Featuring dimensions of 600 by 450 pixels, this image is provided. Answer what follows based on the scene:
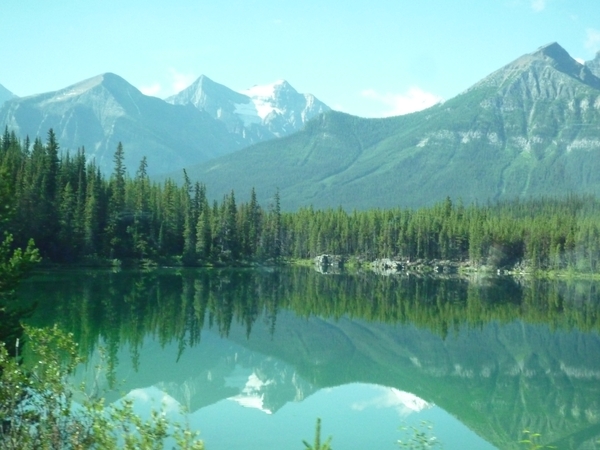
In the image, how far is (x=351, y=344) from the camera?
139 feet

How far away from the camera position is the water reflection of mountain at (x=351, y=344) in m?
28.4

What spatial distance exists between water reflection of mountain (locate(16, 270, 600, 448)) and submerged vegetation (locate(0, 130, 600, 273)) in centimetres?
1426

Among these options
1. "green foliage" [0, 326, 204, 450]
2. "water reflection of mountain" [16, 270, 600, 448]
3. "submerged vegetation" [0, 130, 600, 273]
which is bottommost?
"water reflection of mountain" [16, 270, 600, 448]

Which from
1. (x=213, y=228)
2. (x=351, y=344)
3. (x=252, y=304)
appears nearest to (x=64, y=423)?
(x=351, y=344)

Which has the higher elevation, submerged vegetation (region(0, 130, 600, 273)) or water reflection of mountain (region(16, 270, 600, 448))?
submerged vegetation (region(0, 130, 600, 273))

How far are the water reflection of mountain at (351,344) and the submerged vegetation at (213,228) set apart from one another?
14.3m

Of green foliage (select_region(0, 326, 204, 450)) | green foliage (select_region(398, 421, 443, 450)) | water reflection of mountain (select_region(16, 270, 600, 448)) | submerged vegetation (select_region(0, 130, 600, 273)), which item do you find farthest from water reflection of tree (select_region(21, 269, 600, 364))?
green foliage (select_region(0, 326, 204, 450))

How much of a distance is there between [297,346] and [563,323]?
2576 centimetres

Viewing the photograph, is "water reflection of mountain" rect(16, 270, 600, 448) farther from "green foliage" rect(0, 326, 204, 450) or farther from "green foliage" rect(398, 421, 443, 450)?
"green foliage" rect(0, 326, 204, 450)

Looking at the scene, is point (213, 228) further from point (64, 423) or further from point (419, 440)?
point (64, 423)

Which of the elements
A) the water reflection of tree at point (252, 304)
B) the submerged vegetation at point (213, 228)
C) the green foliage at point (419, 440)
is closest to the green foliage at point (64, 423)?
the green foliage at point (419, 440)

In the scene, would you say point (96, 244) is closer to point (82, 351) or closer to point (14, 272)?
point (82, 351)

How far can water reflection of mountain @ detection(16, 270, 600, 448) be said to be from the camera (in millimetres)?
28406

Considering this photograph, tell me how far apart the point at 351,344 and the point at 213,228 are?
62.7m
